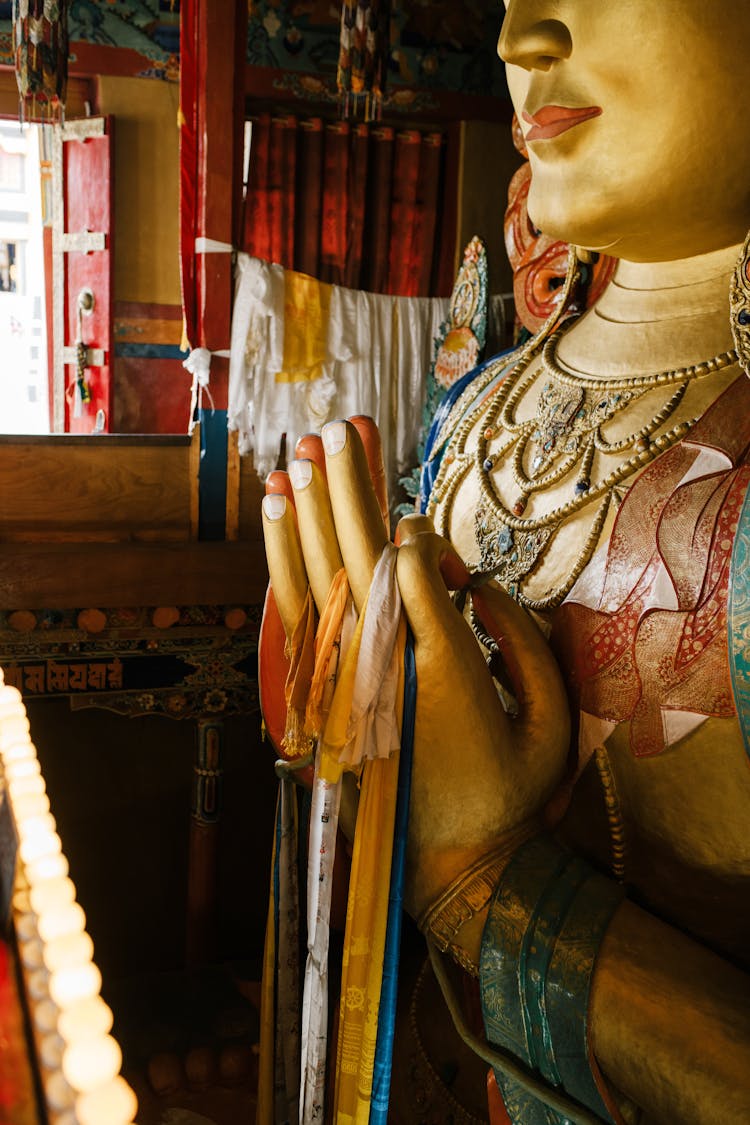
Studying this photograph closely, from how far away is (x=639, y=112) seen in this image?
46.1 inches

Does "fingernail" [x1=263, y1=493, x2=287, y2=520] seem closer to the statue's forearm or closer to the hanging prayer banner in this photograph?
the statue's forearm

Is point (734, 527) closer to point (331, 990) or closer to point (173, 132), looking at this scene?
point (331, 990)

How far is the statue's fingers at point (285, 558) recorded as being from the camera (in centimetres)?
127

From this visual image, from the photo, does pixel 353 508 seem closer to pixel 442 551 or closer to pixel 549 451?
pixel 442 551

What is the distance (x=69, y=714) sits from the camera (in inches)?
107

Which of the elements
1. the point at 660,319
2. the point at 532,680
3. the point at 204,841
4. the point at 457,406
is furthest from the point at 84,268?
the point at 532,680

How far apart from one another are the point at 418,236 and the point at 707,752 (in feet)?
11.8

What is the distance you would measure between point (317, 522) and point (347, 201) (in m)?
3.36

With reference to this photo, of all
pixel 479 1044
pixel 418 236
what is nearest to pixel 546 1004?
pixel 479 1044

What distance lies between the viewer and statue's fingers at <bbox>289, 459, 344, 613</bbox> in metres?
1.23

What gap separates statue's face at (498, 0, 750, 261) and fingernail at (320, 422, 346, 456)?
0.40 m

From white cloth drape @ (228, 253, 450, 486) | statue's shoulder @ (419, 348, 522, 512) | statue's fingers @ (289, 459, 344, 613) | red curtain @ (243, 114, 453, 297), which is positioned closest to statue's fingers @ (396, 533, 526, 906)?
statue's fingers @ (289, 459, 344, 613)

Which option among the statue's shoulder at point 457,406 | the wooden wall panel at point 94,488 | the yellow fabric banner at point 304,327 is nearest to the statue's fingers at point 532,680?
the statue's shoulder at point 457,406

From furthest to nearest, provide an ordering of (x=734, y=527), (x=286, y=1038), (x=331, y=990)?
1. (x=331, y=990)
2. (x=286, y=1038)
3. (x=734, y=527)
